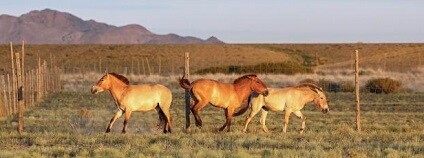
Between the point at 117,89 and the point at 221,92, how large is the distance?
2450 millimetres

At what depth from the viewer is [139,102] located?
19.5 meters

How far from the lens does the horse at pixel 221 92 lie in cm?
1981

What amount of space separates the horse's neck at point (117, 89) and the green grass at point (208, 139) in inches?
34.0

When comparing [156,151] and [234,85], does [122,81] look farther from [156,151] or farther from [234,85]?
[156,151]

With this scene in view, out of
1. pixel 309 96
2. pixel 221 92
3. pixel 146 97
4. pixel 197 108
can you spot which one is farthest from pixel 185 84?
pixel 309 96

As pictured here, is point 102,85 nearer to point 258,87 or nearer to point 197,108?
point 197,108

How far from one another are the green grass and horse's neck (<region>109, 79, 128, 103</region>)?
0.86 m

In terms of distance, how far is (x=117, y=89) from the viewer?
1967cm

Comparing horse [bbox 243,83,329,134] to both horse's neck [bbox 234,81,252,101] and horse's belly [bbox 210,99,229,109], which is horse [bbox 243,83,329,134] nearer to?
horse's neck [bbox 234,81,252,101]

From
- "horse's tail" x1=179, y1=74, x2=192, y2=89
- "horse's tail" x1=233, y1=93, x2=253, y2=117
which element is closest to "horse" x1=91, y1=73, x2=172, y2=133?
"horse's tail" x1=179, y1=74, x2=192, y2=89

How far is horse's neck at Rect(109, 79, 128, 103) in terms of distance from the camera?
19578mm

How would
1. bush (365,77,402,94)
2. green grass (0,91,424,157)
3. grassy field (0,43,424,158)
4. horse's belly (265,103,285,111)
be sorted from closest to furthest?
1. green grass (0,91,424,157)
2. grassy field (0,43,424,158)
3. horse's belly (265,103,285,111)
4. bush (365,77,402,94)

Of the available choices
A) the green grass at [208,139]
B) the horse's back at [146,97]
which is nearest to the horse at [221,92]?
the horse's back at [146,97]

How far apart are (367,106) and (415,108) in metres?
2.09
